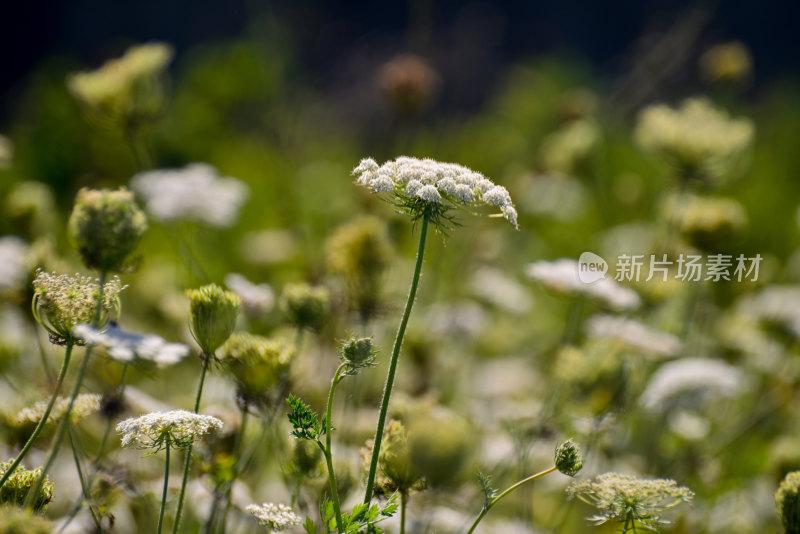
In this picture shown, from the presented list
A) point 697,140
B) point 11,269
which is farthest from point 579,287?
point 11,269

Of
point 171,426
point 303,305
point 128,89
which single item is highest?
point 128,89

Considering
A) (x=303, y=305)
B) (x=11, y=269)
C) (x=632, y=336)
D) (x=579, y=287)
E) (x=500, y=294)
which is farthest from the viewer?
(x=500, y=294)

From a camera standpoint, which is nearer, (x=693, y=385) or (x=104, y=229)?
(x=104, y=229)

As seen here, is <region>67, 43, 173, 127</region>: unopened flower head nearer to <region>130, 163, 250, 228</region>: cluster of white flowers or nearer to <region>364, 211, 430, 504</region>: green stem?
<region>130, 163, 250, 228</region>: cluster of white flowers

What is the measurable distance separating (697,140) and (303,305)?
1.26 meters

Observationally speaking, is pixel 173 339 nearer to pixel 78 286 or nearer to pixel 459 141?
pixel 78 286

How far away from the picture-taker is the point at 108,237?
0.87 meters

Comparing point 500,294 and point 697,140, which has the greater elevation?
point 697,140

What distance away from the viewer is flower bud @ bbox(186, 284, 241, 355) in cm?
94

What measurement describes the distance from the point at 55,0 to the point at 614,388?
9352 millimetres

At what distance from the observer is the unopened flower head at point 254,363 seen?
1.05m

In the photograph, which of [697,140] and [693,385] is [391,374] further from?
[697,140]

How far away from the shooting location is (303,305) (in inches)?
48.8

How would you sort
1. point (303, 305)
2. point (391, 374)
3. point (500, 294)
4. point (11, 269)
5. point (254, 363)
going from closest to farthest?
point (391, 374), point (254, 363), point (303, 305), point (11, 269), point (500, 294)
